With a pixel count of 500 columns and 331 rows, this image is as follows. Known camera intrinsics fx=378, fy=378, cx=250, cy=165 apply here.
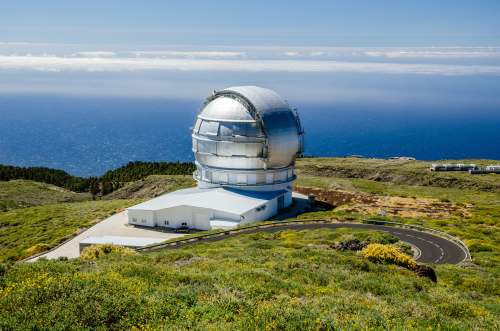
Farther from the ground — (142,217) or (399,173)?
(142,217)

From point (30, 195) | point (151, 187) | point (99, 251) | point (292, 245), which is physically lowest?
point (30, 195)

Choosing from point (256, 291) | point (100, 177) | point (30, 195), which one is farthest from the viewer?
point (100, 177)

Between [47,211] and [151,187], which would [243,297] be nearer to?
[47,211]

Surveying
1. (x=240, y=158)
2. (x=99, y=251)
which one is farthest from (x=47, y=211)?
(x=99, y=251)

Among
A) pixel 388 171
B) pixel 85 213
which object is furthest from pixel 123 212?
pixel 388 171

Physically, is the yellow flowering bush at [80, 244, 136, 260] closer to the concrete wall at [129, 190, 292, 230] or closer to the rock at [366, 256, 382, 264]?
the concrete wall at [129, 190, 292, 230]

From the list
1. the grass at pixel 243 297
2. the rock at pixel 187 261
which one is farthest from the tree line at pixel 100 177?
the grass at pixel 243 297

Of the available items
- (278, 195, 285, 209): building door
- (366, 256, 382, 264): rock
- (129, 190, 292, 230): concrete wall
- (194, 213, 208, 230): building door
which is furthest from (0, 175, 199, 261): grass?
(366, 256, 382, 264): rock
